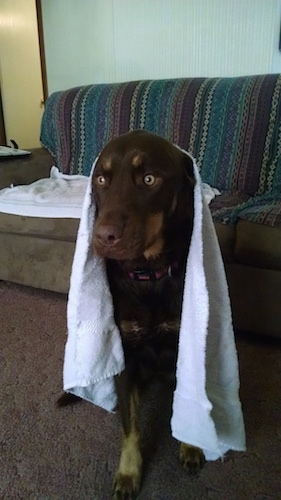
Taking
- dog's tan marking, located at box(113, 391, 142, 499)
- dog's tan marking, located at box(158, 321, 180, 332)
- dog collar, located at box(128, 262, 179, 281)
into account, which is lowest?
dog's tan marking, located at box(113, 391, 142, 499)

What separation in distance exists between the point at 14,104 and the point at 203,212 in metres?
4.21

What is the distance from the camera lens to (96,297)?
0.95 meters

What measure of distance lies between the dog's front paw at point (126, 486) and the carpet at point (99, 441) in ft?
0.09

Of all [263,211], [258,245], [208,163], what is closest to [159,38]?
[208,163]

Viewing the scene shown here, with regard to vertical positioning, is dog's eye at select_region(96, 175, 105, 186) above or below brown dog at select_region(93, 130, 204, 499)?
above

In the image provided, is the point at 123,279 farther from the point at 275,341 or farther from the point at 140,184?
the point at 275,341

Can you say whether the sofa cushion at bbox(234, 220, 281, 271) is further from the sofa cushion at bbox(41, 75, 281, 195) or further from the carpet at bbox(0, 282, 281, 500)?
the sofa cushion at bbox(41, 75, 281, 195)

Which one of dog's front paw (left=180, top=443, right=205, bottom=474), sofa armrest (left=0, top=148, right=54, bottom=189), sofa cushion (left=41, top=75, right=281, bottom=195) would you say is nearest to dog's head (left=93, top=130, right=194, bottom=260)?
dog's front paw (left=180, top=443, right=205, bottom=474)

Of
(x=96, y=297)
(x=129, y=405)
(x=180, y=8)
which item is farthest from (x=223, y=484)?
(x=180, y=8)

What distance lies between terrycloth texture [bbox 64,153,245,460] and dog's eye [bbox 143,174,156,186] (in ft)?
0.32

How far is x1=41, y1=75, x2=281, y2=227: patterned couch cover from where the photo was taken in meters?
1.95

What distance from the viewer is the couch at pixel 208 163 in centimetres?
153

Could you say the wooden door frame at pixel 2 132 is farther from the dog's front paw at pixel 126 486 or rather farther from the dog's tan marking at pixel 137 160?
the dog's front paw at pixel 126 486

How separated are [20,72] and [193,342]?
13.6 feet
